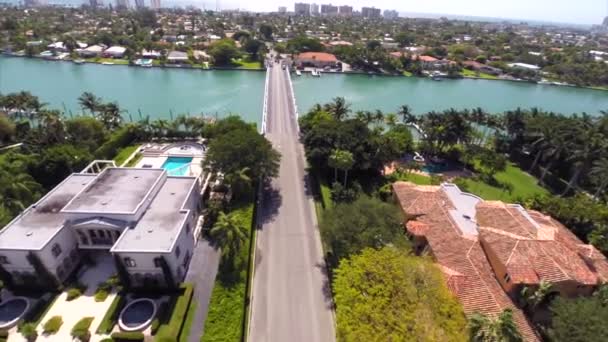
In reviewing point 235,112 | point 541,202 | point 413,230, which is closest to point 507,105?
point 541,202

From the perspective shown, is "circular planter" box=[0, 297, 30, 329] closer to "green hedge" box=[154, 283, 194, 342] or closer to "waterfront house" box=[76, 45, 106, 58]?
"green hedge" box=[154, 283, 194, 342]

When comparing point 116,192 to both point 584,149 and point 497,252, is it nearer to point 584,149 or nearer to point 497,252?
point 497,252

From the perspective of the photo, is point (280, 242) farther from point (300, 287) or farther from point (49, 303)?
point (49, 303)

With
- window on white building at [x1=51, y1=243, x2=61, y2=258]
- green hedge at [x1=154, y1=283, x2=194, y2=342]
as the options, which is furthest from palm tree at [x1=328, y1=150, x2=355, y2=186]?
Result: window on white building at [x1=51, y1=243, x2=61, y2=258]

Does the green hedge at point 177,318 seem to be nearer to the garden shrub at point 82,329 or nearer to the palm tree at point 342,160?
the garden shrub at point 82,329

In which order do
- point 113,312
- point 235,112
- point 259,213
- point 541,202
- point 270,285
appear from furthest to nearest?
point 235,112 < point 541,202 < point 259,213 < point 270,285 < point 113,312

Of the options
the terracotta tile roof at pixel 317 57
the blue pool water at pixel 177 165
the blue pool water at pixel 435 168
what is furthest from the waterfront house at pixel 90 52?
the blue pool water at pixel 435 168

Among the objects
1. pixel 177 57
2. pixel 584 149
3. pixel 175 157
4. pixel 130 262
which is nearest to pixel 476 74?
pixel 584 149
